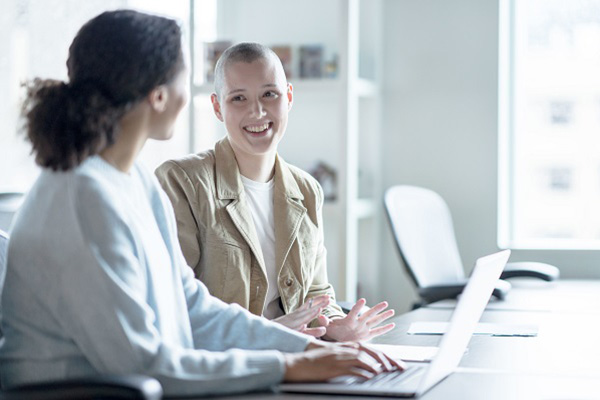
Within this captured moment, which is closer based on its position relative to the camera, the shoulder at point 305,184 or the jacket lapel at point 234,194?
the jacket lapel at point 234,194

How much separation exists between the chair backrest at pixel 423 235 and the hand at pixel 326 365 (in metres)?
2.01

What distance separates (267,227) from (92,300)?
1.14 m

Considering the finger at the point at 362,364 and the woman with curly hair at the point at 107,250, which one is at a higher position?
the woman with curly hair at the point at 107,250

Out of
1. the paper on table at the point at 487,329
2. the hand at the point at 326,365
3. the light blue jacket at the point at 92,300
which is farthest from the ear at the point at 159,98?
the paper on table at the point at 487,329

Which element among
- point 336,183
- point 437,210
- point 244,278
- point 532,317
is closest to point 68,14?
point 336,183

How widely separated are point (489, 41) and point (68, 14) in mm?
1982

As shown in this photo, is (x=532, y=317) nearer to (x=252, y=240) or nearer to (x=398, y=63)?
(x=252, y=240)

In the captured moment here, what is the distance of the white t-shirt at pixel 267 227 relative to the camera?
2406 millimetres

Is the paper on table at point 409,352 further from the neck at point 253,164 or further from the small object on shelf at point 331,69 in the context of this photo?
the small object on shelf at point 331,69

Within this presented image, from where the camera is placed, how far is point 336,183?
426 centimetres

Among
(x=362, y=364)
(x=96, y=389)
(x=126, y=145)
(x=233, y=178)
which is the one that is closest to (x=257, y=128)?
(x=233, y=178)

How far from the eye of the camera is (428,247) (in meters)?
3.86

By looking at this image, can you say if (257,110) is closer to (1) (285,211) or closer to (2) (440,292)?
(1) (285,211)

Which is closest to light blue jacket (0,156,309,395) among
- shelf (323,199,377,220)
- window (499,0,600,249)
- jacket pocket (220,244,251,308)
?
jacket pocket (220,244,251,308)
